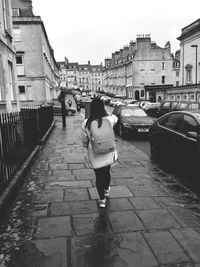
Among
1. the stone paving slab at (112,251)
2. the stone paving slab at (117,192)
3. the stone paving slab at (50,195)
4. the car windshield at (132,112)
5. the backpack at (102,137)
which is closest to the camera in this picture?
the stone paving slab at (112,251)

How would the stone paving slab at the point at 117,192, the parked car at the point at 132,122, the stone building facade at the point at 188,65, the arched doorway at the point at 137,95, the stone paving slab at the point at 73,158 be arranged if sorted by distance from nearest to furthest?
the stone paving slab at the point at 117,192, the stone paving slab at the point at 73,158, the parked car at the point at 132,122, the stone building facade at the point at 188,65, the arched doorway at the point at 137,95

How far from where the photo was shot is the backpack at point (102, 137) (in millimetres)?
4125

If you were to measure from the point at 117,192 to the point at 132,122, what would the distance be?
25.1 feet

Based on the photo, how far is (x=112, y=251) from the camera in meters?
3.18

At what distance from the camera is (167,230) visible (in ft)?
12.2

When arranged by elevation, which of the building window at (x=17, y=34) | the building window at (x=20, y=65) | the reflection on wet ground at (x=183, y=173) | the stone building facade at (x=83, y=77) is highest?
the stone building facade at (x=83, y=77)

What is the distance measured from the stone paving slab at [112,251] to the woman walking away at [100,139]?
110 centimetres

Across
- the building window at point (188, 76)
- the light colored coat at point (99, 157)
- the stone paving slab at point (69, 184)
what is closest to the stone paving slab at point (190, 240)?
the light colored coat at point (99, 157)

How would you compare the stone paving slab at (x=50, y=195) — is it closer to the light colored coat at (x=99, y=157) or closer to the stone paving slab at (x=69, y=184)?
the stone paving slab at (x=69, y=184)

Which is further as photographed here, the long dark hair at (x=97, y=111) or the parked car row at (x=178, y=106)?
the parked car row at (x=178, y=106)

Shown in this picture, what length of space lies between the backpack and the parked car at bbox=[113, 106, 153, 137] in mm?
8426

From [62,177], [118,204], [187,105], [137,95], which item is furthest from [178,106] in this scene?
[137,95]

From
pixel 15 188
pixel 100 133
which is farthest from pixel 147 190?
pixel 15 188

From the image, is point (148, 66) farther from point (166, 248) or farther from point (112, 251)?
point (112, 251)
